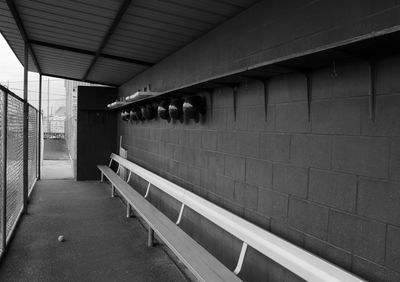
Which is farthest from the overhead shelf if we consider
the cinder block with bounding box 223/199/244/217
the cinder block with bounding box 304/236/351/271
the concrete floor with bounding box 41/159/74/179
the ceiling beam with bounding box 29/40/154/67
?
the concrete floor with bounding box 41/159/74/179

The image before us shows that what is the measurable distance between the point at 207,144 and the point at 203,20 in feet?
4.12

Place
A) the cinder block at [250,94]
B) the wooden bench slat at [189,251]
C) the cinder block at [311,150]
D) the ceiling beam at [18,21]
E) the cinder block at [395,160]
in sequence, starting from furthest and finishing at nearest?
the ceiling beam at [18,21] < the cinder block at [250,94] < the wooden bench slat at [189,251] < the cinder block at [311,150] < the cinder block at [395,160]

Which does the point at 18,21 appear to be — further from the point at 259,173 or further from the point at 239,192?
the point at 259,173

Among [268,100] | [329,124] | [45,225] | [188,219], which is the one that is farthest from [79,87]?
[329,124]

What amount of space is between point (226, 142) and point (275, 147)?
2.68ft

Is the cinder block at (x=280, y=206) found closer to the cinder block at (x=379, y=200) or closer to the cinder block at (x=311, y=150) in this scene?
the cinder block at (x=311, y=150)

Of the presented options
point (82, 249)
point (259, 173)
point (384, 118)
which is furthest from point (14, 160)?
point (384, 118)

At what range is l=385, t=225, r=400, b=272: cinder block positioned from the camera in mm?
1758

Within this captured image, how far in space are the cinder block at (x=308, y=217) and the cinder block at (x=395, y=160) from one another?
1.70 feet

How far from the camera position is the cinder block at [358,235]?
186 centimetres

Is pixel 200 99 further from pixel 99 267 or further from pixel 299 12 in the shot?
pixel 99 267

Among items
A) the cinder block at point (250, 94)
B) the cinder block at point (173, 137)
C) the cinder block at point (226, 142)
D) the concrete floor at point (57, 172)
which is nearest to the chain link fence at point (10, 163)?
the cinder block at point (173, 137)

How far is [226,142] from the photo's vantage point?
346 cm

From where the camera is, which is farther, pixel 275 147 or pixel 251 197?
pixel 251 197
